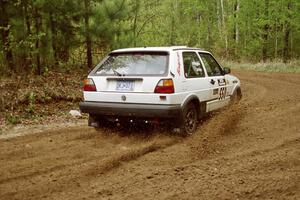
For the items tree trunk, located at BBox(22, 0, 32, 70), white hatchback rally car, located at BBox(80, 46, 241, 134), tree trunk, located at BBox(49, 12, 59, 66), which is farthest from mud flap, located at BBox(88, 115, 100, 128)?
tree trunk, located at BBox(49, 12, 59, 66)

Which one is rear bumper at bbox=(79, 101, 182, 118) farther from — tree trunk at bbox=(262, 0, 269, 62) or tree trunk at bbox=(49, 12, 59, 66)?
tree trunk at bbox=(262, 0, 269, 62)

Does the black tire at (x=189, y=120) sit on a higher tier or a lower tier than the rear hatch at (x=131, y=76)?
lower

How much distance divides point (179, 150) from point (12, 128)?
3.92m

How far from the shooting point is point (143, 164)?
5.93 meters

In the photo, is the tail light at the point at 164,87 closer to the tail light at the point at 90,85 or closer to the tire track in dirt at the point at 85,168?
the tire track in dirt at the point at 85,168

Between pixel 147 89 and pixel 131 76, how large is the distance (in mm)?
398

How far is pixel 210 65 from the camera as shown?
347 inches

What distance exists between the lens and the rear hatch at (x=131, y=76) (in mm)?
7035

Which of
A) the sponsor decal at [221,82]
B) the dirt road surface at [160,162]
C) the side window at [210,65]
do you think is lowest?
the dirt road surface at [160,162]

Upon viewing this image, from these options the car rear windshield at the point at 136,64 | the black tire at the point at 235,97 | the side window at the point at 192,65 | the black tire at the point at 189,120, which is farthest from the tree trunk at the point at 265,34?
the car rear windshield at the point at 136,64

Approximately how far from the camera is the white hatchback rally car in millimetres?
6969

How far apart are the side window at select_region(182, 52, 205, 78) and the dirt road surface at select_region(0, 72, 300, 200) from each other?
1.11 m

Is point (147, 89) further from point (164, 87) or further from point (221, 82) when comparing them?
point (221, 82)

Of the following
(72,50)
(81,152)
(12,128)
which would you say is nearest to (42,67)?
(72,50)
